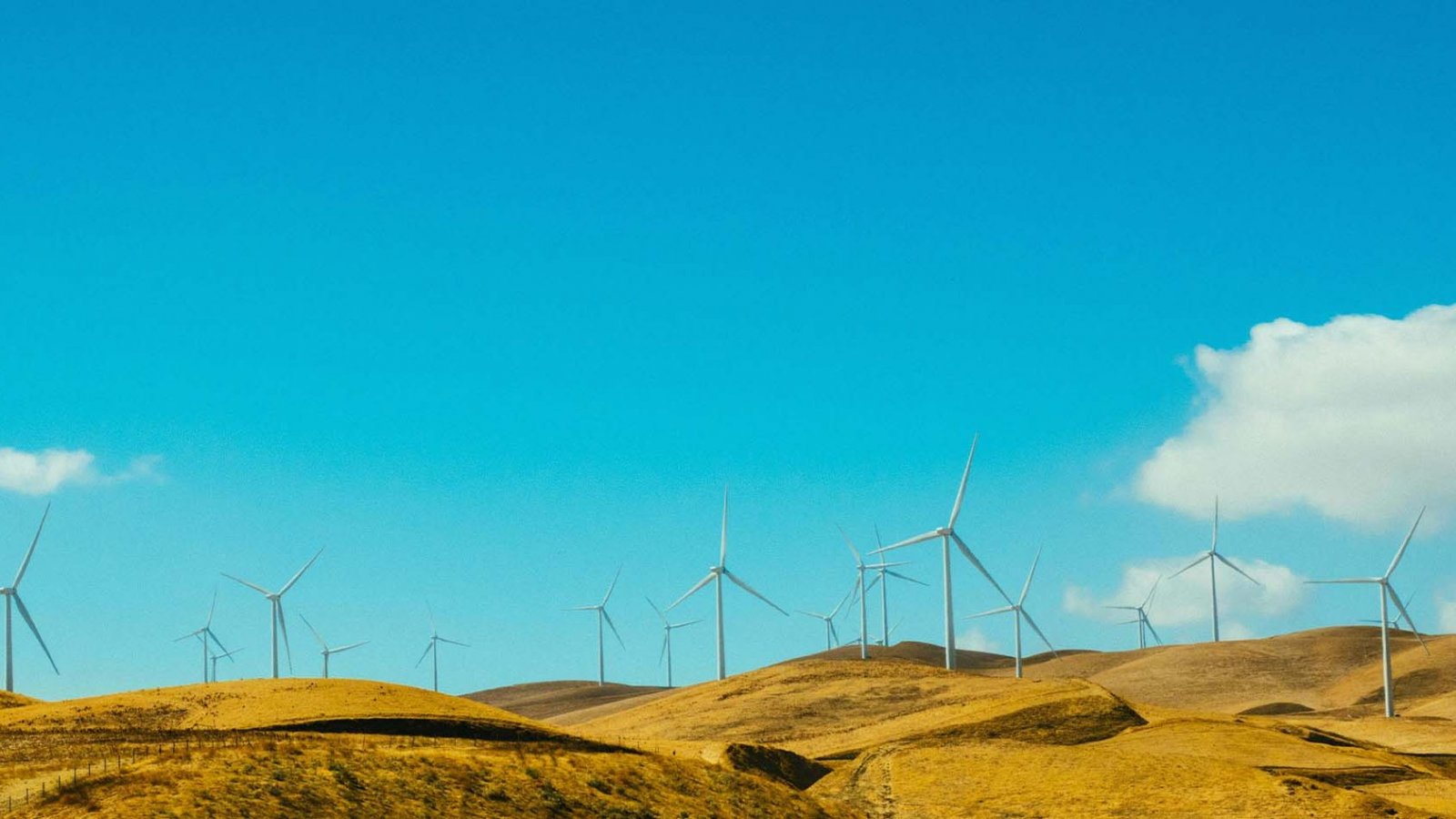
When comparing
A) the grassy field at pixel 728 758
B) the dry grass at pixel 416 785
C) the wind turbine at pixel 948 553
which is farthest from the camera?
the wind turbine at pixel 948 553

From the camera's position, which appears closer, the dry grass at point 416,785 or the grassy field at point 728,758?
the dry grass at point 416,785

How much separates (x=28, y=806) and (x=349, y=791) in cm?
1197

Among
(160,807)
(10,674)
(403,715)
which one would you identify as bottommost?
(160,807)

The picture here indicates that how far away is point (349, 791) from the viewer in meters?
55.5

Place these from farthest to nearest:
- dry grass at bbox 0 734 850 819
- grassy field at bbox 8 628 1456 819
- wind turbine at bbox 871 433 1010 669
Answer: wind turbine at bbox 871 433 1010 669, grassy field at bbox 8 628 1456 819, dry grass at bbox 0 734 850 819

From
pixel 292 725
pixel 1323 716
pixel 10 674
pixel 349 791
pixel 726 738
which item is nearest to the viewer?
pixel 349 791

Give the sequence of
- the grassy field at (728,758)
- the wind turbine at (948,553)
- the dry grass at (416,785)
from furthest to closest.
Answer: the wind turbine at (948,553), the grassy field at (728,758), the dry grass at (416,785)

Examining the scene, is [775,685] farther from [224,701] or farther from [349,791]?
[349,791]

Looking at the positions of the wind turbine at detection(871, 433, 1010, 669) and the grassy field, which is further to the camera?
the wind turbine at detection(871, 433, 1010, 669)

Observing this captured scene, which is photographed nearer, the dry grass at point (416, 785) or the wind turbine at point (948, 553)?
the dry grass at point (416, 785)

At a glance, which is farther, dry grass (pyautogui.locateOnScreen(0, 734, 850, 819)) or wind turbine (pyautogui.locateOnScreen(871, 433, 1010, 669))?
wind turbine (pyautogui.locateOnScreen(871, 433, 1010, 669))

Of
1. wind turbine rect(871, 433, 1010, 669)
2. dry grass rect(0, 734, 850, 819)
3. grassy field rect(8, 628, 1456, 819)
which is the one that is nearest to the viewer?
dry grass rect(0, 734, 850, 819)

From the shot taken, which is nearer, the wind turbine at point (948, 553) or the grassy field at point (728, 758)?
the grassy field at point (728, 758)

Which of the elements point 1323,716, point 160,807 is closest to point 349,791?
point 160,807
